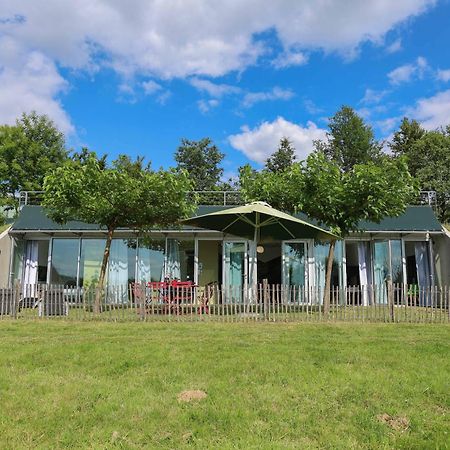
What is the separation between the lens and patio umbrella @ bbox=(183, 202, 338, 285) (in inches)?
411

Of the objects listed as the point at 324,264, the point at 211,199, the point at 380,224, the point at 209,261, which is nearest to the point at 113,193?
the point at 209,261

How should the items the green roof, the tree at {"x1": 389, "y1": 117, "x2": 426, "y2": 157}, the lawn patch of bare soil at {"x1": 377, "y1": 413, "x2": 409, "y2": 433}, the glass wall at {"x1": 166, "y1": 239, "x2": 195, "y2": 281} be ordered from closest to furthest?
the lawn patch of bare soil at {"x1": 377, "y1": 413, "x2": 409, "y2": 433}
the green roof
the glass wall at {"x1": 166, "y1": 239, "x2": 195, "y2": 281}
the tree at {"x1": 389, "y1": 117, "x2": 426, "y2": 157}

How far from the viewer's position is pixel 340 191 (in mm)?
11305

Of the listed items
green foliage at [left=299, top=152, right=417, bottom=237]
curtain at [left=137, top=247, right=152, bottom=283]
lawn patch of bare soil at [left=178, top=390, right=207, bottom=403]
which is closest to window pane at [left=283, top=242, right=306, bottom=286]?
green foliage at [left=299, top=152, right=417, bottom=237]

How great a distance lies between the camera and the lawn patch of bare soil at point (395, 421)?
4.22m

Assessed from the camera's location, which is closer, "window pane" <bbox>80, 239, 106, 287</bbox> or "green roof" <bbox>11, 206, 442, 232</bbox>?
"green roof" <bbox>11, 206, 442, 232</bbox>

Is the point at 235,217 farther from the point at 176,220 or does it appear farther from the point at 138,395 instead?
the point at 138,395

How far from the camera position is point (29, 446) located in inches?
150

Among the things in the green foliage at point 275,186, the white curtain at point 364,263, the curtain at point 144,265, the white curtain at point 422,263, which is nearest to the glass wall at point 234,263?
the curtain at point 144,265

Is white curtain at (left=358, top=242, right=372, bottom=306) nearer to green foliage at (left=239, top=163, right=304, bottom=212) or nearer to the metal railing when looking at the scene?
the metal railing

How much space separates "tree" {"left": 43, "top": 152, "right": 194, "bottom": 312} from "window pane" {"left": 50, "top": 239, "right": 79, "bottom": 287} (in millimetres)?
4825

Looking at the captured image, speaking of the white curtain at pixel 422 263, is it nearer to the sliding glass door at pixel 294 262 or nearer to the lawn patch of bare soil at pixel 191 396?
the sliding glass door at pixel 294 262

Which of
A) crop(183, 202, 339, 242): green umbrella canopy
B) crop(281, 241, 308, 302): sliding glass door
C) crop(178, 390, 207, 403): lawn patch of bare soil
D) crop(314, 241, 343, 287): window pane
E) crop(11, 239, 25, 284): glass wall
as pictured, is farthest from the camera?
crop(11, 239, 25, 284): glass wall

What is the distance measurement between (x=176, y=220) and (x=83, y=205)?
2559mm
